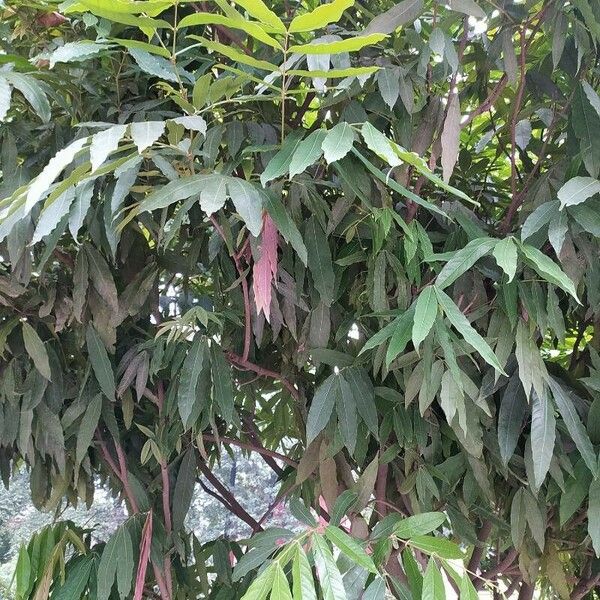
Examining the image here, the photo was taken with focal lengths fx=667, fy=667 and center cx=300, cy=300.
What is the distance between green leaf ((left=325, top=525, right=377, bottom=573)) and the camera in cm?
48

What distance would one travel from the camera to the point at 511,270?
1.50ft

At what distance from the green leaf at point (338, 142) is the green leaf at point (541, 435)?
30 centimetres

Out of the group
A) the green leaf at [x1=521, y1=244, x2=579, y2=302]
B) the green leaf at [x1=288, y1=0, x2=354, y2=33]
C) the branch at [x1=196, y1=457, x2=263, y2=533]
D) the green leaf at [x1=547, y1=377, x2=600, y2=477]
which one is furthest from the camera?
the branch at [x1=196, y1=457, x2=263, y2=533]

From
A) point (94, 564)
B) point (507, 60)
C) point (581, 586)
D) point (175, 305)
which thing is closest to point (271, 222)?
point (507, 60)

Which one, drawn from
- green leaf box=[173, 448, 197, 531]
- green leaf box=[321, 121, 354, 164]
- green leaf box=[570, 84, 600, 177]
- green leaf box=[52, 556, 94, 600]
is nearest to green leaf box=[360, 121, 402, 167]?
green leaf box=[321, 121, 354, 164]

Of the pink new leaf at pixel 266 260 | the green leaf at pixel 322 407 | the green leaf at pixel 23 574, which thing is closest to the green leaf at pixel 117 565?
the green leaf at pixel 23 574

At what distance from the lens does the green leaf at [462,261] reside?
51 centimetres

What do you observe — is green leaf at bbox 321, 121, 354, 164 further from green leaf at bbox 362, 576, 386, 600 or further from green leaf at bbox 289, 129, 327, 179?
green leaf at bbox 362, 576, 386, 600

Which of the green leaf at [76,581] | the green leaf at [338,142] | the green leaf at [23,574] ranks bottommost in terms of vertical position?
the green leaf at [23,574]

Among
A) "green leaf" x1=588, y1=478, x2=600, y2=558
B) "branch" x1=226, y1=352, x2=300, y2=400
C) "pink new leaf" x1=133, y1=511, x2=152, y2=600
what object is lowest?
"pink new leaf" x1=133, y1=511, x2=152, y2=600

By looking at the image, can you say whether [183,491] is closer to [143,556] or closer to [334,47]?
[143,556]

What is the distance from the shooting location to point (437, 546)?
52cm

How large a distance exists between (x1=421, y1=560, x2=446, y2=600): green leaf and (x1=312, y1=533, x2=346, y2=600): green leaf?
7 centimetres

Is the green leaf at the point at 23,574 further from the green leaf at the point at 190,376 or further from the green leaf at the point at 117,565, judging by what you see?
the green leaf at the point at 190,376
